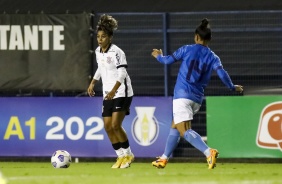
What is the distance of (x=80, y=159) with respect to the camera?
18.9 m

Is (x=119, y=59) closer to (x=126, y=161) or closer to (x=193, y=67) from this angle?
(x=193, y=67)

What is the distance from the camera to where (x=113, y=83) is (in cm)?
1552

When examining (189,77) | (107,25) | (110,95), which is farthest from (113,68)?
(189,77)

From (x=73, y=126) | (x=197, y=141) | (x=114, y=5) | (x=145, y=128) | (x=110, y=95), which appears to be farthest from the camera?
(x=114, y=5)

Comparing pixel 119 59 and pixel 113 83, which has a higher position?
pixel 119 59

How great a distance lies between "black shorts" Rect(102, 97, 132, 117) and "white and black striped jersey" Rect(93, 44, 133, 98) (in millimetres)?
63

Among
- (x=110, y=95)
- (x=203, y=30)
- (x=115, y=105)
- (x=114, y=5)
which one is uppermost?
(x=114, y=5)

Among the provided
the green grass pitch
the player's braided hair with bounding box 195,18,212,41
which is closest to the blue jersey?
the player's braided hair with bounding box 195,18,212,41

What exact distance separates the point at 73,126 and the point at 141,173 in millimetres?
3706

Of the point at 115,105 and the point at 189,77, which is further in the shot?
the point at 115,105

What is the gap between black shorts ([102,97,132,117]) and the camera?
15.7 metres

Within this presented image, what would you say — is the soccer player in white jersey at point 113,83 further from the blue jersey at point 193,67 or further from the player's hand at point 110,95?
the blue jersey at point 193,67

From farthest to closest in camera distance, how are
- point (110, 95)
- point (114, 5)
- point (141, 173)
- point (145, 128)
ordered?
point (114, 5) → point (145, 128) → point (110, 95) → point (141, 173)

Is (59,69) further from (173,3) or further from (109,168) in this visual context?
(173,3)
